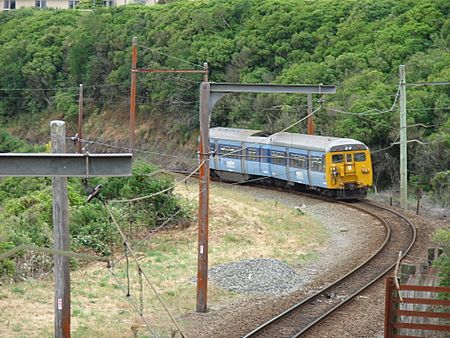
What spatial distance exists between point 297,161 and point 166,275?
42.8 ft

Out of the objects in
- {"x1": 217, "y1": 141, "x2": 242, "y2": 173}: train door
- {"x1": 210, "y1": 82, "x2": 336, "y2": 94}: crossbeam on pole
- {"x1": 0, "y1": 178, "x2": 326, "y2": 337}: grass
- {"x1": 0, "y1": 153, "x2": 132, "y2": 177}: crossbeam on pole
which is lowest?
{"x1": 0, "y1": 178, "x2": 326, "y2": 337}: grass

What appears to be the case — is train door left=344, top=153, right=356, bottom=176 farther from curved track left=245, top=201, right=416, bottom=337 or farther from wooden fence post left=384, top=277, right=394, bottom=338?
wooden fence post left=384, top=277, right=394, bottom=338

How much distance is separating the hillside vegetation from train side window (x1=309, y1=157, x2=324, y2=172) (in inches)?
177

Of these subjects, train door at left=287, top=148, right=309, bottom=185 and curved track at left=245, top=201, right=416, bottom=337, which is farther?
train door at left=287, top=148, right=309, bottom=185

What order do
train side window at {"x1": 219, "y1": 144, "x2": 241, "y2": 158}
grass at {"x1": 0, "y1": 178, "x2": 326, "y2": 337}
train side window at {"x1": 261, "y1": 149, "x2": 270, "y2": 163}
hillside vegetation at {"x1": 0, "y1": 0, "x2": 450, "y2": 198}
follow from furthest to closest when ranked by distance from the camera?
hillside vegetation at {"x1": 0, "y1": 0, "x2": 450, "y2": 198} → train side window at {"x1": 219, "y1": 144, "x2": 241, "y2": 158} → train side window at {"x1": 261, "y1": 149, "x2": 270, "y2": 163} → grass at {"x1": 0, "y1": 178, "x2": 326, "y2": 337}

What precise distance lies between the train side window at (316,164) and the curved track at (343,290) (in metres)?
4.20

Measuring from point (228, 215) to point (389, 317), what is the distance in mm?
14907

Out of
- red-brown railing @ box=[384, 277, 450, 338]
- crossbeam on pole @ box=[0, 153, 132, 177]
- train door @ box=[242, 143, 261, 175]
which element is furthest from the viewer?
train door @ box=[242, 143, 261, 175]

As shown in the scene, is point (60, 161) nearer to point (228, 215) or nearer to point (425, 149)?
point (228, 215)

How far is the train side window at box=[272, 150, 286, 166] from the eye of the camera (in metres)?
33.6

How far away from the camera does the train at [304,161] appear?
103 feet

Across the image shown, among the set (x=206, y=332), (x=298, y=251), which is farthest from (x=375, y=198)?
(x=206, y=332)

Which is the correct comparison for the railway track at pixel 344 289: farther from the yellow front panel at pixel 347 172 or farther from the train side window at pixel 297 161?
the train side window at pixel 297 161

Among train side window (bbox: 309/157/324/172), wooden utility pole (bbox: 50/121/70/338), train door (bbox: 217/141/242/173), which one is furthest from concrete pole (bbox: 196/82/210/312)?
train door (bbox: 217/141/242/173)
